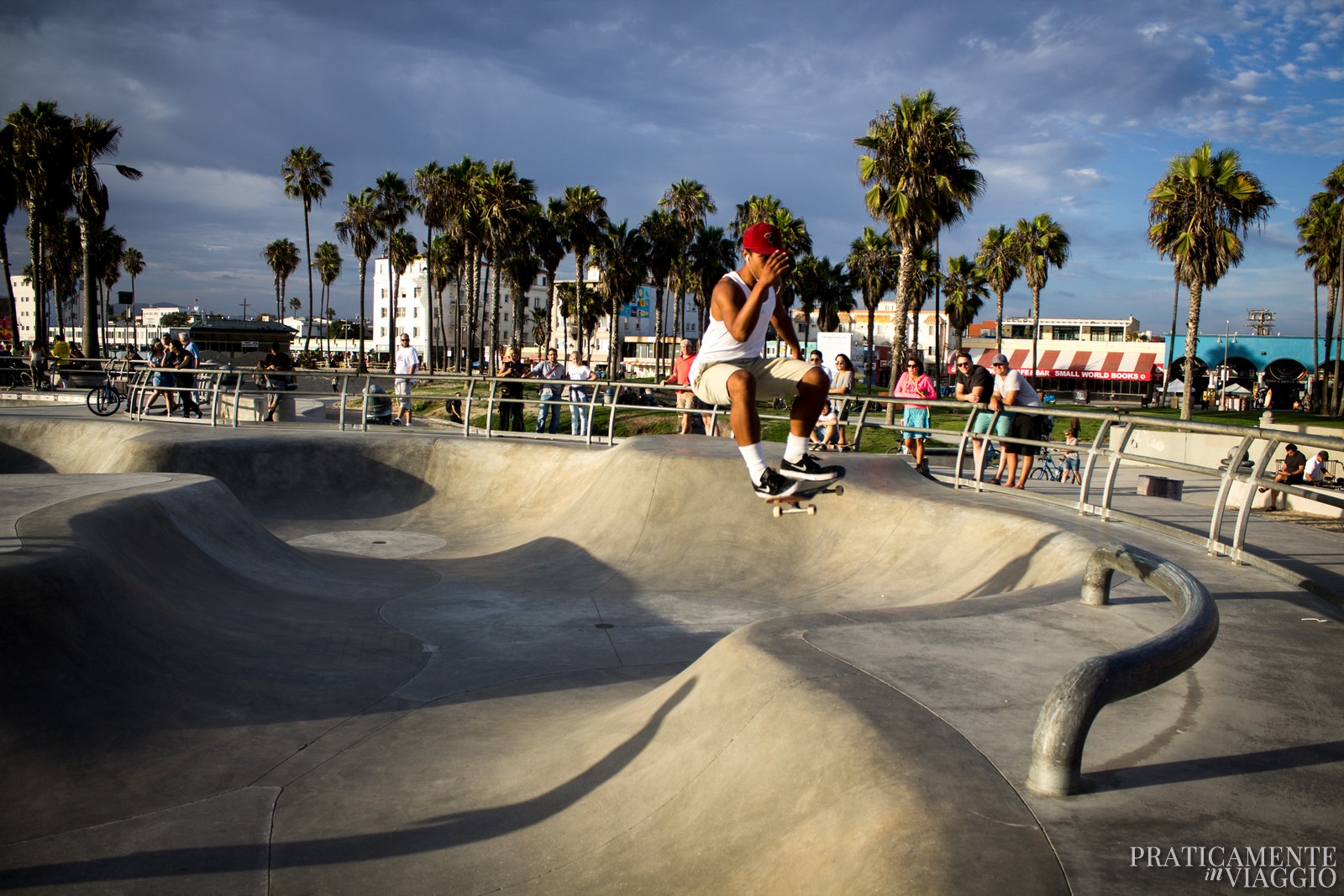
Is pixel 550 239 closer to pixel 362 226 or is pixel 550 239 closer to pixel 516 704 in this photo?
pixel 362 226

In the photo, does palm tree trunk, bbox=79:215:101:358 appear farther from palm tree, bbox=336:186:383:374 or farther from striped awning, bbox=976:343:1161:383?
striped awning, bbox=976:343:1161:383

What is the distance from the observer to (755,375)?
592 centimetres

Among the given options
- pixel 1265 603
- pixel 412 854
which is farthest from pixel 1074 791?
pixel 1265 603

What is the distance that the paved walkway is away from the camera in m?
3.00

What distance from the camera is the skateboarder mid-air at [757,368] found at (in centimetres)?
558

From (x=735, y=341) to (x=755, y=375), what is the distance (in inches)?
13.1

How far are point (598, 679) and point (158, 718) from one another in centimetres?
311

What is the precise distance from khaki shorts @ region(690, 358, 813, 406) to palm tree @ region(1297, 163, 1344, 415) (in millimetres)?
45346

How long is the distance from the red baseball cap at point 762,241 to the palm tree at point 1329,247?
45.7 meters

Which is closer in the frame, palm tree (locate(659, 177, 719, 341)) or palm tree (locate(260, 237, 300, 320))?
palm tree (locate(659, 177, 719, 341))

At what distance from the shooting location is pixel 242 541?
9758mm

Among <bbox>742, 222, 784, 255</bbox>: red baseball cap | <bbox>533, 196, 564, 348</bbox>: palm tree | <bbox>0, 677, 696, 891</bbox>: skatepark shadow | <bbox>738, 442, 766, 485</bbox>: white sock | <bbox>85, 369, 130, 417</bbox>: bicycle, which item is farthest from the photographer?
<bbox>533, 196, 564, 348</bbox>: palm tree

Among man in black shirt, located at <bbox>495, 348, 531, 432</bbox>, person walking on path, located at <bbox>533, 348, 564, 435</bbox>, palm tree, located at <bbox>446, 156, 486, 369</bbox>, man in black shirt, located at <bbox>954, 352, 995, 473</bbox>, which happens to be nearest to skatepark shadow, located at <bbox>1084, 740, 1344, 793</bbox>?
man in black shirt, located at <bbox>954, 352, 995, 473</bbox>

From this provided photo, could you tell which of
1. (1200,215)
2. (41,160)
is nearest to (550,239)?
(41,160)
